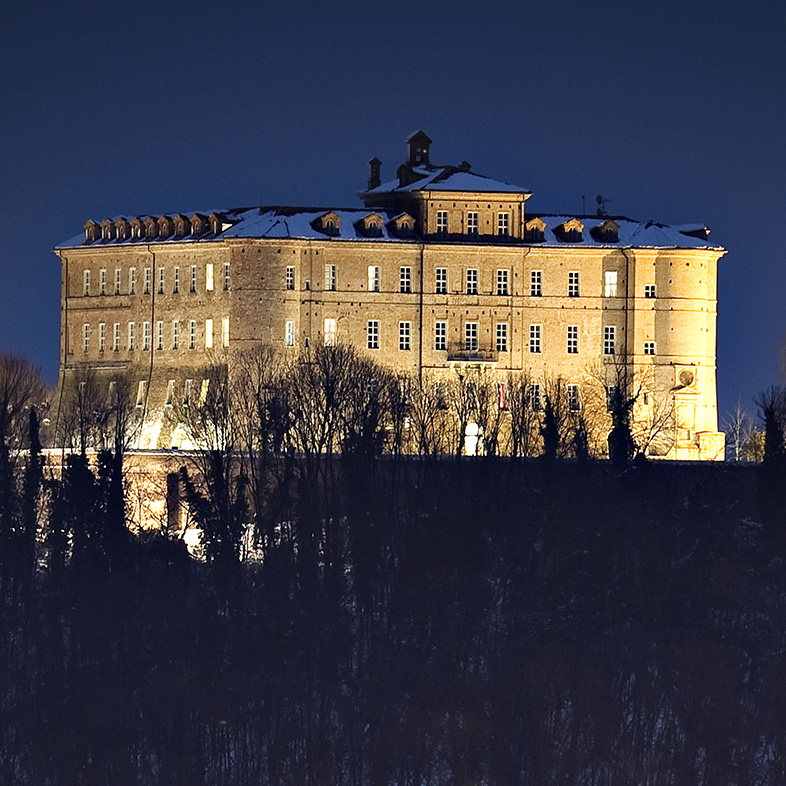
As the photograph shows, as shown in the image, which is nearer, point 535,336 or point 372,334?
point 372,334

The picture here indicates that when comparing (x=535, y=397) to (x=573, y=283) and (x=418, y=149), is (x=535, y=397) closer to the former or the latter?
(x=573, y=283)

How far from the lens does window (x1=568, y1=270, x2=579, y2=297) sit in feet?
391

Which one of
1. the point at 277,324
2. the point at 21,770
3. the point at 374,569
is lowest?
the point at 21,770

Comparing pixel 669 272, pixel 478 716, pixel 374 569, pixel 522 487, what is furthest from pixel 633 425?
pixel 478 716

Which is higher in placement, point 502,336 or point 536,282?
point 536,282

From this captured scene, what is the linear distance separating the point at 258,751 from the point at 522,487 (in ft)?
61.4

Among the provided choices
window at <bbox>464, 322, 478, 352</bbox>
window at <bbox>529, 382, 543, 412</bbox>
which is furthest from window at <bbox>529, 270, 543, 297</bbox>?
window at <bbox>529, 382, 543, 412</bbox>

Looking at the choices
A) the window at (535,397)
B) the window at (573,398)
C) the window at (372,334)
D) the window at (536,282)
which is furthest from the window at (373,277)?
the window at (573,398)

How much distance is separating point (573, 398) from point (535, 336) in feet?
12.3

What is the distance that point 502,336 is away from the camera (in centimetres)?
11844

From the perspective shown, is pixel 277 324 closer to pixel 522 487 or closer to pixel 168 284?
pixel 168 284

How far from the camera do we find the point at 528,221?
120 meters

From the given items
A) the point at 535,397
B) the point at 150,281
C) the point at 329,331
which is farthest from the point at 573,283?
the point at 150,281

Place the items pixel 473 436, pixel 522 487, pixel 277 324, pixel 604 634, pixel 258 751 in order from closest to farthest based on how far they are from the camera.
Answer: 1. pixel 258 751
2. pixel 604 634
3. pixel 522 487
4. pixel 473 436
5. pixel 277 324
